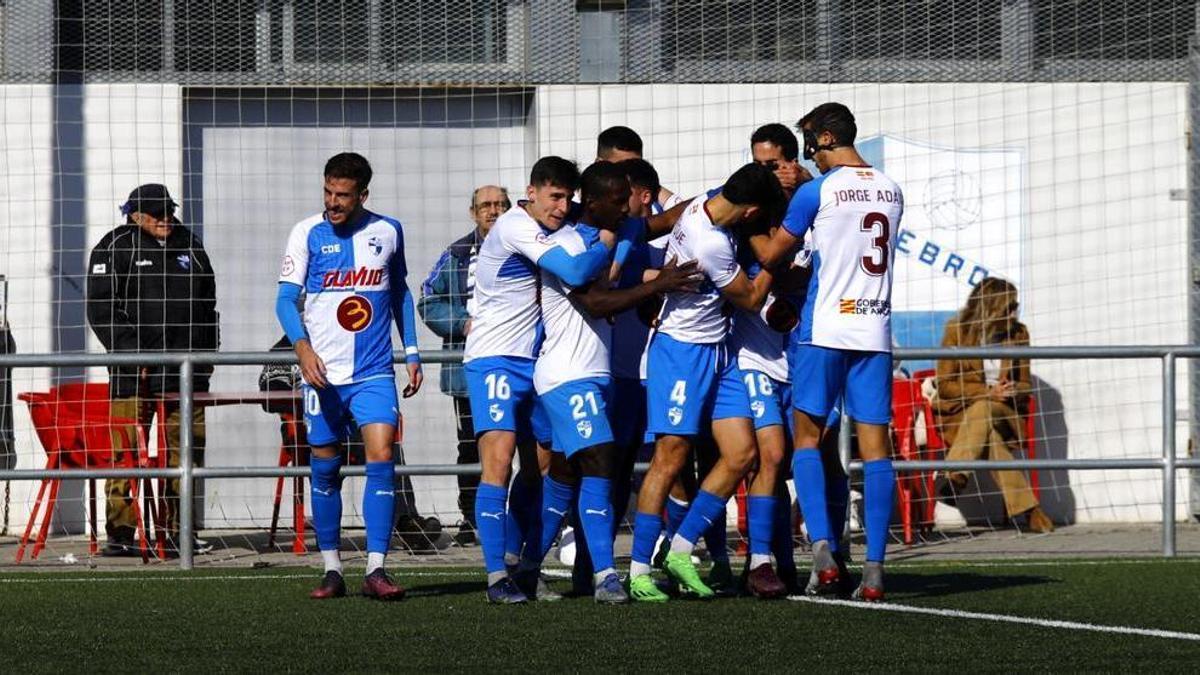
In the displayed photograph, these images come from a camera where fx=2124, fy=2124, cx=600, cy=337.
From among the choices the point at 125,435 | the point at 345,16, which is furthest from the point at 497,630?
the point at 345,16

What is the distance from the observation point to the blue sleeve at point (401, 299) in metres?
9.01

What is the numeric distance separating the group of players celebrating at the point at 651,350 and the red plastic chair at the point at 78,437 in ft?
10.7

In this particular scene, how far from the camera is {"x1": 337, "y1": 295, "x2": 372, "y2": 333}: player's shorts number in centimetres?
885

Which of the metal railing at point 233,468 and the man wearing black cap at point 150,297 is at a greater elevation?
the man wearing black cap at point 150,297

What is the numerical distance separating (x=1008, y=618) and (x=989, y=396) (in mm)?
5691

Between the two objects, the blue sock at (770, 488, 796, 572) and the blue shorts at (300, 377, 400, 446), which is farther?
the blue sock at (770, 488, 796, 572)

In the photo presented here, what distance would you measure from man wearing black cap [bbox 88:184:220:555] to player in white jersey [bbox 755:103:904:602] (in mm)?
4737

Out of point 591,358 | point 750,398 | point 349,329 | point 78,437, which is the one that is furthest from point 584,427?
point 78,437

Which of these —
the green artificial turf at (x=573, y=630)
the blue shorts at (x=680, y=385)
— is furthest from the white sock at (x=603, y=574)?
the blue shorts at (x=680, y=385)

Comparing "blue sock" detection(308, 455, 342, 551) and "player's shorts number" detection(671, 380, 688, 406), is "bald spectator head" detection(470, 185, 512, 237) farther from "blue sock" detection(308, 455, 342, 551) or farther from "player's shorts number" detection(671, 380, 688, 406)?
"player's shorts number" detection(671, 380, 688, 406)

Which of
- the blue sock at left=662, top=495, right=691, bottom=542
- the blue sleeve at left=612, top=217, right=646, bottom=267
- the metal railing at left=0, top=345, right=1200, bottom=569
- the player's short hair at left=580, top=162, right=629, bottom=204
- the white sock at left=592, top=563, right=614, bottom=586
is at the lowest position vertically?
the white sock at left=592, top=563, right=614, bottom=586

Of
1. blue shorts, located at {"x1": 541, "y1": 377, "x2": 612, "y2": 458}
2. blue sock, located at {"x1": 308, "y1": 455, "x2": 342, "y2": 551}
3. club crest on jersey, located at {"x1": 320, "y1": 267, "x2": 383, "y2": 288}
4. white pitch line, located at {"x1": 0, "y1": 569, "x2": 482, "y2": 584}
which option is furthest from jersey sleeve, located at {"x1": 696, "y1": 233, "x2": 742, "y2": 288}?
white pitch line, located at {"x1": 0, "y1": 569, "x2": 482, "y2": 584}

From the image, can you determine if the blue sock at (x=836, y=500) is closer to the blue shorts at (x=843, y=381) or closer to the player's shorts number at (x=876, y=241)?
the blue shorts at (x=843, y=381)

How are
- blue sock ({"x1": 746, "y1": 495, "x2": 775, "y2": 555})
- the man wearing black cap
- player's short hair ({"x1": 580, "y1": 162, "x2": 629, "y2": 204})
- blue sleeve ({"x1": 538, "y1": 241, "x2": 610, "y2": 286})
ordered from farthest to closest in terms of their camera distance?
the man wearing black cap, blue sock ({"x1": 746, "y1": 495, "x2": 775, "y2": 555}), player's short hair ({"x1": 580, "y1": 162, "x2": 629, "y2": 204}), blue sleeve ({"x1": 538, "y1": 241, "x2": 610, "y2": 286})
